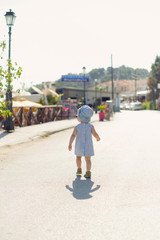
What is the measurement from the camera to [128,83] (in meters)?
128

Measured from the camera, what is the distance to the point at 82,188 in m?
5.57

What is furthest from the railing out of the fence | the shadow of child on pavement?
the shadow of child on pavement

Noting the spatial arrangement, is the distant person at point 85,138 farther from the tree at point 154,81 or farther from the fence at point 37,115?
the tree at point 154,81

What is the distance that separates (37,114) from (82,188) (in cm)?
1585

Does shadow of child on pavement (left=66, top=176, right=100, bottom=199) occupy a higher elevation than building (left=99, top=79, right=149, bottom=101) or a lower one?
lower

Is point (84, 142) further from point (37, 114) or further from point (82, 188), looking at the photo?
point (37, 114)

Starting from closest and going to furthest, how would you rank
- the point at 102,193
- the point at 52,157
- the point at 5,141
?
the point at 102,193
the point at 52,157
the point at 5,141

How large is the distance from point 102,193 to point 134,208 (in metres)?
0.85

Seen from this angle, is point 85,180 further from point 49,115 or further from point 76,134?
point 49,115

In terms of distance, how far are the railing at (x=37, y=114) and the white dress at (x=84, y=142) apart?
11.7 metres

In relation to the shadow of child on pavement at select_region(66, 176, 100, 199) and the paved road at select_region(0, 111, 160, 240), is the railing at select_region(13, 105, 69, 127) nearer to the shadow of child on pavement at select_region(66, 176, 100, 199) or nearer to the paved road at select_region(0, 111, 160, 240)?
the paved road at select_region(0, 111, 160, 240)

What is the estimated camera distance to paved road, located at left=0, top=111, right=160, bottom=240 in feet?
12.1

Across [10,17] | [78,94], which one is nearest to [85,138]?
[10,17]

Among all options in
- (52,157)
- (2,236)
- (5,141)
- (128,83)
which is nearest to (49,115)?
(5,141)
